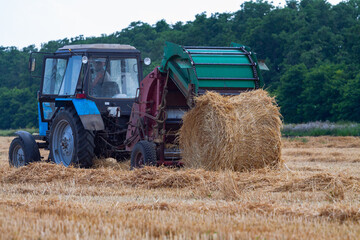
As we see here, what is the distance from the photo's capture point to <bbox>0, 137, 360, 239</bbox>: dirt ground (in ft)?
16.7

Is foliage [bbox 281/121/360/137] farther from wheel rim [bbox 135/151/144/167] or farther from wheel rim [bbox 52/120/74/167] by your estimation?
wheel rim [bbox 135/151/144/167]

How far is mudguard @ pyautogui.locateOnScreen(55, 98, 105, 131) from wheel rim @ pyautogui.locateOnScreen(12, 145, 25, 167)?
2219mm

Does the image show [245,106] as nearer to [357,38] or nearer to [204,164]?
[204,164]

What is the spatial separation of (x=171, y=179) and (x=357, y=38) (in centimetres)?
4352

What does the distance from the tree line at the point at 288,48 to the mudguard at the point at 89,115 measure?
22.7 meters

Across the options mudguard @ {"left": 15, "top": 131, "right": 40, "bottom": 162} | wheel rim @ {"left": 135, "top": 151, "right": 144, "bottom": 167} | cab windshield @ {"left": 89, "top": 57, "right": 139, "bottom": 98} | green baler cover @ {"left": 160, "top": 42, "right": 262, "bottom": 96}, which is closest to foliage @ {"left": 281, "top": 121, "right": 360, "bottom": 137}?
cab windshield @ {"left": 89, "top": 57, "right": 139, "bottom": 98}

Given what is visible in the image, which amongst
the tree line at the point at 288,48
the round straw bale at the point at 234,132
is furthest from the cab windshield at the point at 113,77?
the tree line at the point at 288,48

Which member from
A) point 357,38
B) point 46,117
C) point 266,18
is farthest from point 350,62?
point 46,117

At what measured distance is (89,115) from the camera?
11938mm

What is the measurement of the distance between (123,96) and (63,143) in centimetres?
154

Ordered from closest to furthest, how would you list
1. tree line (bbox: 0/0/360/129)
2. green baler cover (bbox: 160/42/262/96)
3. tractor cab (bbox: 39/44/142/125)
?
1. green baler cover (bbox: 160/42/262/96)
2. tractor cab (bbox: 39/44/142/125)
3. tree line (bbox: 0/0/360/129)

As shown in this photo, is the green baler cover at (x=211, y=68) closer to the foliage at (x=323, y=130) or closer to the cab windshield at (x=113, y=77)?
the cab windshield at (x=113, y=77)

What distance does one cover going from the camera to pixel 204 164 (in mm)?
9633

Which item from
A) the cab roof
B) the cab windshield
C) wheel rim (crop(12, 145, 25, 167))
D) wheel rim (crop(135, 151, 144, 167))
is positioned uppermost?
the cab roof
